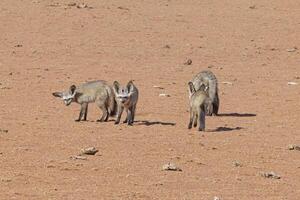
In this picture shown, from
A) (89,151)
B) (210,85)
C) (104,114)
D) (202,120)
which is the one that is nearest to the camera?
(89,151)

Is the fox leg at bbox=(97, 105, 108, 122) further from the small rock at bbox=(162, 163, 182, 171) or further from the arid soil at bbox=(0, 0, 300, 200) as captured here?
the small rock at bbox=(162, 163, 182, 171)

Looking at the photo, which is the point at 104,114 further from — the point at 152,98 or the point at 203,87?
the point at 152,98

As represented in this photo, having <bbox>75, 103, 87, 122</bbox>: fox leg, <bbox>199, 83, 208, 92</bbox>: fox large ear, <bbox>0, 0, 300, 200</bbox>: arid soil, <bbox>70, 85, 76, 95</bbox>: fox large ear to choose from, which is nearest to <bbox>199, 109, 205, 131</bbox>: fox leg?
<bbox>0, 0, 300, 200</bbox>: arid soil

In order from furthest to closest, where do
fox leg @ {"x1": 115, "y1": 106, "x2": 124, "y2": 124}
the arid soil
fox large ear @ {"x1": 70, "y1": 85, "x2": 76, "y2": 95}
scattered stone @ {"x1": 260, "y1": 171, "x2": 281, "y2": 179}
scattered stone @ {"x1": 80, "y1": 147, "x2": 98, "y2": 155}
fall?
fox large ear @ {"x1": 70, "y1": 85, "x2": 76, "y2": 95}, fox leg @ {"x1": 115, "y1": 106, "x2": 124, "y2": 124}, scattered stone @ {"x1": 80, "y1": 147, "x2": 98, "y2": 155}, scattered stone @ {"x1": 260, "y1": 171, "x2": 281, "y2": 179}, the arid soil

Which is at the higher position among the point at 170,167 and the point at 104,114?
the point at 170,167

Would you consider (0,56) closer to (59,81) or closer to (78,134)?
(59,81)

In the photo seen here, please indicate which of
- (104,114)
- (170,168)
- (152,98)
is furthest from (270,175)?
(152,98)

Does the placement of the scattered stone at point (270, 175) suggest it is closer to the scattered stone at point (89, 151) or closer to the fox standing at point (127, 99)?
the scattered stone at point (89, 151)

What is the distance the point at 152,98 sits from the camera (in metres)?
19.2

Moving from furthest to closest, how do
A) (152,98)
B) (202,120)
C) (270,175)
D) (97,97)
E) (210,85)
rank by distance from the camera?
(152,98) < (210,85) < (97,97) < (202,120) < (270,175)

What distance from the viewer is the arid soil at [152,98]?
11010 mm

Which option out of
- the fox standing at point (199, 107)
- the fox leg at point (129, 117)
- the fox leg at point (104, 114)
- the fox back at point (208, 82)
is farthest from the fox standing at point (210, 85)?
the fox leg at point (104, 114)

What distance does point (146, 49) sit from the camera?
92.5 feet

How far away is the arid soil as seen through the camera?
11.0m
